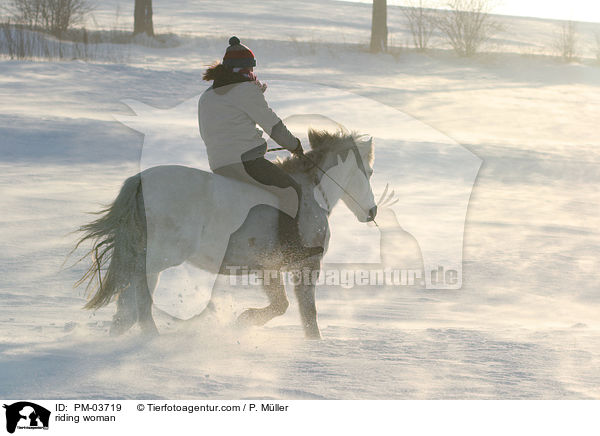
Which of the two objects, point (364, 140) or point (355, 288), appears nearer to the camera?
point (364, 140)

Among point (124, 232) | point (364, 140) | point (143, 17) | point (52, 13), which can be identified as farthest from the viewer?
point (143, 17)

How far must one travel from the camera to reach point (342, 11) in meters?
55.8

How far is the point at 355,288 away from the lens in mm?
7863

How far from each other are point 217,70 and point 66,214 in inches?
185

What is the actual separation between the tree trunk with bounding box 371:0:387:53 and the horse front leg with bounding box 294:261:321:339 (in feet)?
74.8

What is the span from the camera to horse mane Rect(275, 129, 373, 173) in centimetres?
594

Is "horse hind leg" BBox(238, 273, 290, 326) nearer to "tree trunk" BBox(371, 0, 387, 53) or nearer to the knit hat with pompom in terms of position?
the knit hat with pompom

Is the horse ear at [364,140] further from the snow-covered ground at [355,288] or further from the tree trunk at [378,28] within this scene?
the tree trunk at [378,28]

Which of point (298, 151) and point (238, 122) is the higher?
point (238, 122)

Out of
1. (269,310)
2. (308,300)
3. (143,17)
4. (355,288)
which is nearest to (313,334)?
(308,300)

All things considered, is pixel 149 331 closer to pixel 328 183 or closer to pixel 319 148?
pixel 328 183

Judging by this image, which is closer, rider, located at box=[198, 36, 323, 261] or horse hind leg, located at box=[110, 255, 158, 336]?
horse hind leg, located at box=[110, 255, 158, 336]

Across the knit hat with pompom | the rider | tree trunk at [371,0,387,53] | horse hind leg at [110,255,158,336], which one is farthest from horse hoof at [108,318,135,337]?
tree trunk at [371,0,387,53]

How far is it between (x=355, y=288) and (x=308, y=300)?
2.14m
